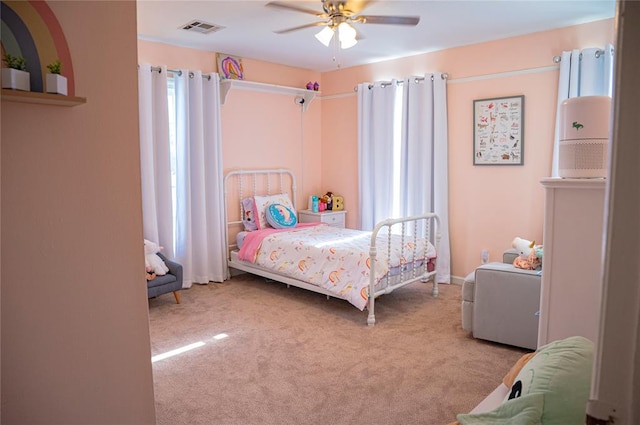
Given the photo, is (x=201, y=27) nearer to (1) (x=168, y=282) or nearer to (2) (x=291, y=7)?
(2) (x=291, y=7)

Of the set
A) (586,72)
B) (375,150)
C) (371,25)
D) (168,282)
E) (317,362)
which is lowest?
(317,362)

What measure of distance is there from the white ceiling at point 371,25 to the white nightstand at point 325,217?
1862 millimetres

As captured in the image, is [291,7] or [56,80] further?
[291,7]

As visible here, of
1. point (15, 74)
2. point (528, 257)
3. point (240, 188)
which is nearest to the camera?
point (15, 74)

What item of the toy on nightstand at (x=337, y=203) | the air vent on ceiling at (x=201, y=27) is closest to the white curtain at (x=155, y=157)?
the air vent on ceiling at (x=201, y=27)

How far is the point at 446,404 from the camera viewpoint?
247 centimetres

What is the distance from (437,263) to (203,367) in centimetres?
276

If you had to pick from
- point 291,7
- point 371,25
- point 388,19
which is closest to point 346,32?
point 388,19

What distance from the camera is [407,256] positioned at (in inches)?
164

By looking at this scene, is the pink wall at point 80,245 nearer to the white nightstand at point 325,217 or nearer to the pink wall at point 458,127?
the pink wall at point 458,127

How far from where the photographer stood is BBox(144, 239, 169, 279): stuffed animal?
4004 mm

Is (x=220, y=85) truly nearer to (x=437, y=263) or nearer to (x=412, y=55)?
(x=412, y=55)

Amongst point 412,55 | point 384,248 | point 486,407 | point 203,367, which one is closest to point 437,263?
point 384,248

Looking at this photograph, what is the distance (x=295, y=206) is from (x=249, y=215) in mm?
792
